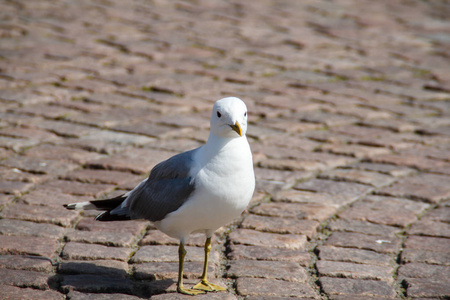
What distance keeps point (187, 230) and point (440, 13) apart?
844 centimetres

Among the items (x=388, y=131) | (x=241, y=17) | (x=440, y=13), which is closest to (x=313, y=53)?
(x=241, y=17)

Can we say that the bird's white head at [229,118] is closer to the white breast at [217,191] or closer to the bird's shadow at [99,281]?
the white breast at [217,191]

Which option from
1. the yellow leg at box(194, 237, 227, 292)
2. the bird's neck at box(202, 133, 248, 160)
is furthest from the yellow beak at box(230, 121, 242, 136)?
the yellow leg at box(194, 237, 227, 292)

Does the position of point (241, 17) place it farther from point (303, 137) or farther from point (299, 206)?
point (299, 206)

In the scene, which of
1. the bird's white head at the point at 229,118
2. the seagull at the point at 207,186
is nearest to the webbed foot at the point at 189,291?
the seagull at the point at 207,186

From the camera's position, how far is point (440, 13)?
10.1 metres

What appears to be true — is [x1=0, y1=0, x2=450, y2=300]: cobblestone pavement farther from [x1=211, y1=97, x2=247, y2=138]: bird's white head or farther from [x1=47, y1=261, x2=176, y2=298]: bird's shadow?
[x1=211, y1=97, x2=247, y2=138]: bird's white head

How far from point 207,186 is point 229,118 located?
1.05 feet

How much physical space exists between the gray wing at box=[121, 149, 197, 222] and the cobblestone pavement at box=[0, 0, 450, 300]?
0.33m

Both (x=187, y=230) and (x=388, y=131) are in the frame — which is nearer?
(x=187, y=230)

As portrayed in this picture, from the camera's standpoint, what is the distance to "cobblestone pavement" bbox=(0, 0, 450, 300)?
125 inches

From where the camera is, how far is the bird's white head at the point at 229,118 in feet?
9.14

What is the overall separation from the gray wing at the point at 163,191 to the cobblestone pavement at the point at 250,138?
33cm

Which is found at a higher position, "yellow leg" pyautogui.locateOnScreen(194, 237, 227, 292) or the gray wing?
the gray wing
